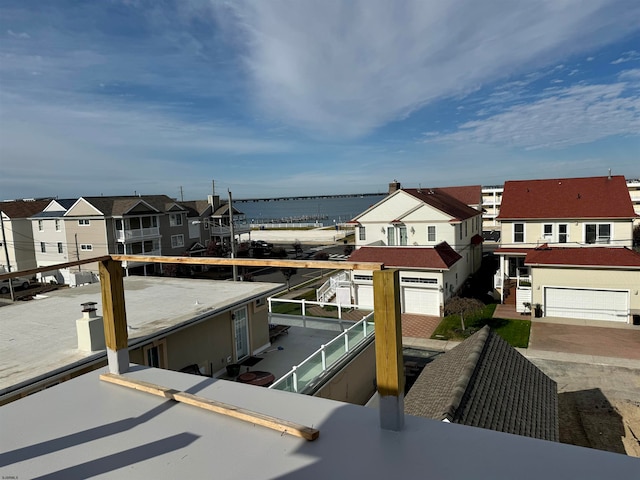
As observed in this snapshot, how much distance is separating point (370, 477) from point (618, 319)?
22496mm

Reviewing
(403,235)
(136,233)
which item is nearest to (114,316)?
(403,235)

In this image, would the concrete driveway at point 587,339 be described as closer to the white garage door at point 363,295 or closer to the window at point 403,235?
the white garage door at point 363,295

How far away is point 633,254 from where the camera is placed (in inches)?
797

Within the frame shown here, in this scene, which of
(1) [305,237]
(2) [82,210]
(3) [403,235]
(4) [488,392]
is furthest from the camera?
(1) [305,237]

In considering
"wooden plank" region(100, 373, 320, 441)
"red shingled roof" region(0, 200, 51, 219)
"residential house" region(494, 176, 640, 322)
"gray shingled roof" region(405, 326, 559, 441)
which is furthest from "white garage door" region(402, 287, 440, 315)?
"red shingled roof" region(0, 200, 51, 219)

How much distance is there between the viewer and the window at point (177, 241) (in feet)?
122

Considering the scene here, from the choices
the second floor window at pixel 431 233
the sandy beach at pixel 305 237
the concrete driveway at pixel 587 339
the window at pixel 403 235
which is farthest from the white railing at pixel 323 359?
the sandy beach at pixel 305 237

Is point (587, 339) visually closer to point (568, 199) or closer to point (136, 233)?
point (568, 199)

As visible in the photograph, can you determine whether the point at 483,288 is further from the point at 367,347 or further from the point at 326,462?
the point at 326,462

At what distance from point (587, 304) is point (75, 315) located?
2173cm

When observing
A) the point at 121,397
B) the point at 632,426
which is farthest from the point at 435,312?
the point at 121,397

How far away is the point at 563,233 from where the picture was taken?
80.7 feet

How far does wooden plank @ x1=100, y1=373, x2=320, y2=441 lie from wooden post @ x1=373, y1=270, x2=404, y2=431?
1.74ft

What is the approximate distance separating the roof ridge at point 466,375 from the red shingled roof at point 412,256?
32.3ft
